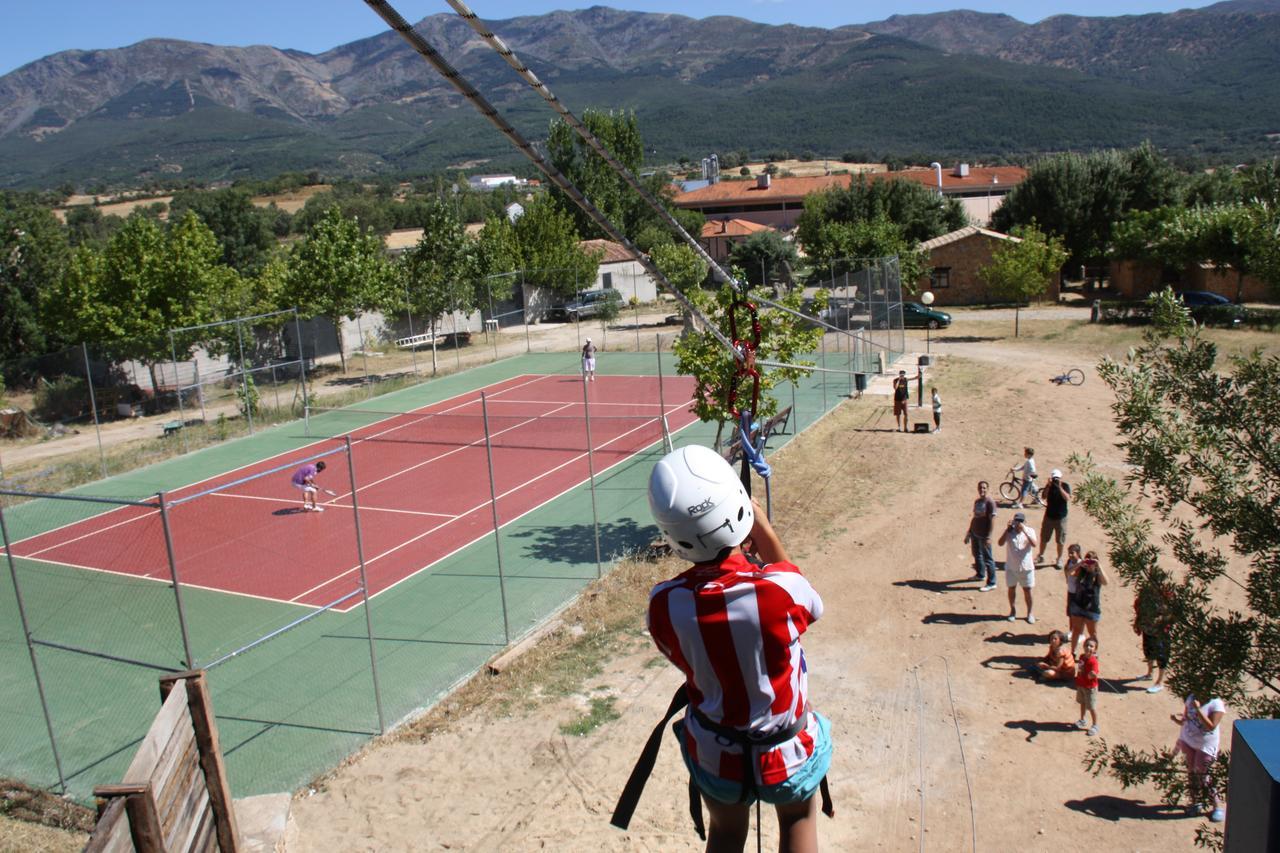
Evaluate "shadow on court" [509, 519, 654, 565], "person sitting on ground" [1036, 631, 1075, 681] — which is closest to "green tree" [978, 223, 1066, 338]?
"shadow on court" [509, 519, 654, 565]

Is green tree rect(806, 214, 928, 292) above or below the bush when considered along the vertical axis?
above

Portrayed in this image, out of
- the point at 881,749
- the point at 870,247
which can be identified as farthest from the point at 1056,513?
the point at 870,247

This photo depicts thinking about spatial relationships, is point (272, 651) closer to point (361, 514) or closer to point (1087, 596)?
point (361, 514)

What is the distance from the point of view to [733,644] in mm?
3484

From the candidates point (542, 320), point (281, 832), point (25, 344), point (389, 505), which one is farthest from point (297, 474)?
point (542, 320)

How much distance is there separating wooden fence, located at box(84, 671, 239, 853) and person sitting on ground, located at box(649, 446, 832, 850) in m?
2.21

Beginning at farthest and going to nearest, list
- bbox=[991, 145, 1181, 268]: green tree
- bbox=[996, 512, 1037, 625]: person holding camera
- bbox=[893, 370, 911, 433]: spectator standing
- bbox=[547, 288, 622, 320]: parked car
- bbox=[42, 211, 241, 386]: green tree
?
bbox=[991, 145, 1181, 268]: green tree
bbox=[547, 288, 622, 320]: parked car
bbox=[42, 211, 241, 386]: green tree
bbox=[893, 370, 911, 433]: spectator standing
bbox=[996, 512, 1037, 625]: person holding camera

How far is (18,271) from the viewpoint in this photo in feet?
132

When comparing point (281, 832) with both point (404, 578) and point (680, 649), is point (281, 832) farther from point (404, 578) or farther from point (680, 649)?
point (404, 578)

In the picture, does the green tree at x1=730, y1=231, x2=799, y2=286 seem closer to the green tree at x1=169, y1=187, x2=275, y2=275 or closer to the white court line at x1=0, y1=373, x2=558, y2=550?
the white court line at x1=0, y1=373, x2=558, y2=550

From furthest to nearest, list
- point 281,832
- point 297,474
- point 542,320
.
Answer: point 542,320 → point 297,474 → point 281,832

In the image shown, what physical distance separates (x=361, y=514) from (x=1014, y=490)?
13.0m

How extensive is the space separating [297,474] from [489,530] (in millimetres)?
3817

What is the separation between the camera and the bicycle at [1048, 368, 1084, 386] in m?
29.0
